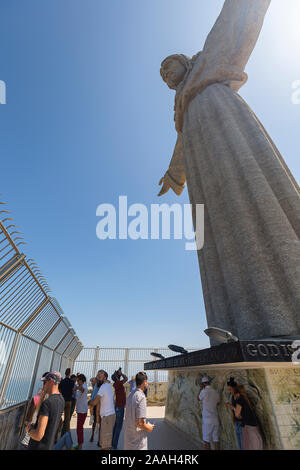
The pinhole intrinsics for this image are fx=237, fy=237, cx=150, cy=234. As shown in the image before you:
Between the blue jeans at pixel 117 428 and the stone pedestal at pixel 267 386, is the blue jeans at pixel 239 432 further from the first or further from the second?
the blue jeans at pixel 117 428

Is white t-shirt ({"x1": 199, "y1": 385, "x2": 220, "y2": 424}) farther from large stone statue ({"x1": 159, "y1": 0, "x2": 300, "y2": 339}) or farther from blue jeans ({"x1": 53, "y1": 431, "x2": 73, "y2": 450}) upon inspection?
blue jeans ({"x1": 53, "y1": 431, "x2": 73, "y2": 450})

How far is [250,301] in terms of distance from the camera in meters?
4.56

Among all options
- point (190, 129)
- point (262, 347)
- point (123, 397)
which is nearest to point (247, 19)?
point (190, 129)

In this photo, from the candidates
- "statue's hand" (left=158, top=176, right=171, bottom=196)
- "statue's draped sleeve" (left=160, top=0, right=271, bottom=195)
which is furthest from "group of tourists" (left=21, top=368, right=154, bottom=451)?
"statue's draped sleeve" (left=160, top=0, right=271, bottom=195)

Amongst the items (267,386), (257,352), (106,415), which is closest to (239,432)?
(267,386)

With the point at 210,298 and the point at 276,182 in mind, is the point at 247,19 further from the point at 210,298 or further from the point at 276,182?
the point at 210,298

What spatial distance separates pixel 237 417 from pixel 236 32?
9.54 metres

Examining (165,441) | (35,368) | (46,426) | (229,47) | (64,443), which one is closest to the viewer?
(64,443)

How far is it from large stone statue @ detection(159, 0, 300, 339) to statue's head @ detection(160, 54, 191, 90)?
17 centimetres

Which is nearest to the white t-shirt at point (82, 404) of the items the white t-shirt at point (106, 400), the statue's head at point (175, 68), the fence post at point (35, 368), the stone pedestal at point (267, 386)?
the fence post at point (35, 368)

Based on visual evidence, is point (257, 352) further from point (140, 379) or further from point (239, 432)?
point (239, 432)

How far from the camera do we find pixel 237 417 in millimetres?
3533

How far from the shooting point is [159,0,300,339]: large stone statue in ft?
13.9

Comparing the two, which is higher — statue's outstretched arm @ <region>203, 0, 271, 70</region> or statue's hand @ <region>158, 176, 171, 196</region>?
statue's outstretched arm @ <region>203, 0, 271, 70</region>
